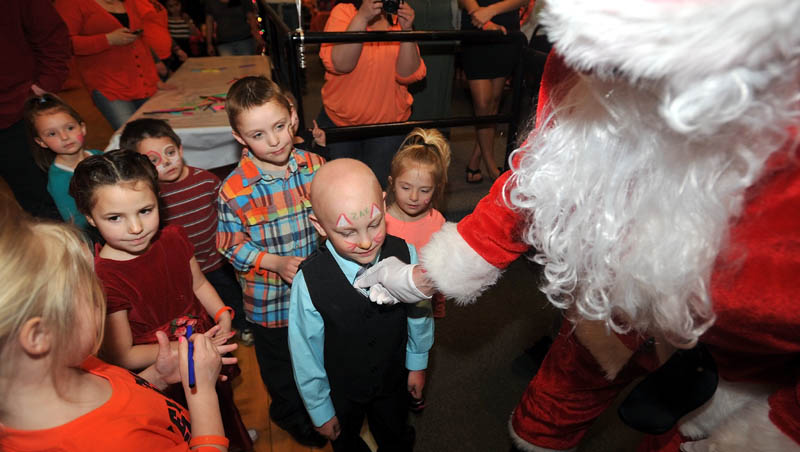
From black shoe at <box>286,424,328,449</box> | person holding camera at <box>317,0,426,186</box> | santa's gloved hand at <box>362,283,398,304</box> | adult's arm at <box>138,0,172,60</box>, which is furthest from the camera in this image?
adult's arm at <box>138,0,172,60</box>

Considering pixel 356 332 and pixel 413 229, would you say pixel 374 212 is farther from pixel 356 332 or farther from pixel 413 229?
pixel 413 229

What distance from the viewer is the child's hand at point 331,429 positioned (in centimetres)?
129

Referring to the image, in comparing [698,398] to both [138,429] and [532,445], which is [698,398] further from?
[138,429]

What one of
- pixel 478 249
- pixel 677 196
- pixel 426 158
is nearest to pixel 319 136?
pixel 426 158

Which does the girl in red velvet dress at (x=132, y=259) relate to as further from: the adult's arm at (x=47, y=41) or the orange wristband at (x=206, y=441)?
the adult's arm at (x=47, y=41)

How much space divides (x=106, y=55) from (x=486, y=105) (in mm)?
2571

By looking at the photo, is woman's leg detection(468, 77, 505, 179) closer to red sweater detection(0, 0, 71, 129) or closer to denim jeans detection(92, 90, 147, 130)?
denim jeans detection(92, 90, 147, 130)

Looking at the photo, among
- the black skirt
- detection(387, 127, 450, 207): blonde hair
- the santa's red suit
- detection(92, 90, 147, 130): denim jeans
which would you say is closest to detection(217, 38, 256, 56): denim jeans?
detection(92, 90, 147, 130): denim jeans

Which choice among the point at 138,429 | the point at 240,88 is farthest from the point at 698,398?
the point at 240,88

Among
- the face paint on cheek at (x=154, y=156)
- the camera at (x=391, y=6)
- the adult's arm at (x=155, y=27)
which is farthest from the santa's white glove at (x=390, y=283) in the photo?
the adult's arm at (x=155, y=27)

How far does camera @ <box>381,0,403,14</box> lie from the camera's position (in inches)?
79.3

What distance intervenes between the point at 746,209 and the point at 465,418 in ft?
4.82

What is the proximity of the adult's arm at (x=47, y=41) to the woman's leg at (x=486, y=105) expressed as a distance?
2.48 metres

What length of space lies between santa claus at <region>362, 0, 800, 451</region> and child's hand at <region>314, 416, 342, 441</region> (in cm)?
65
